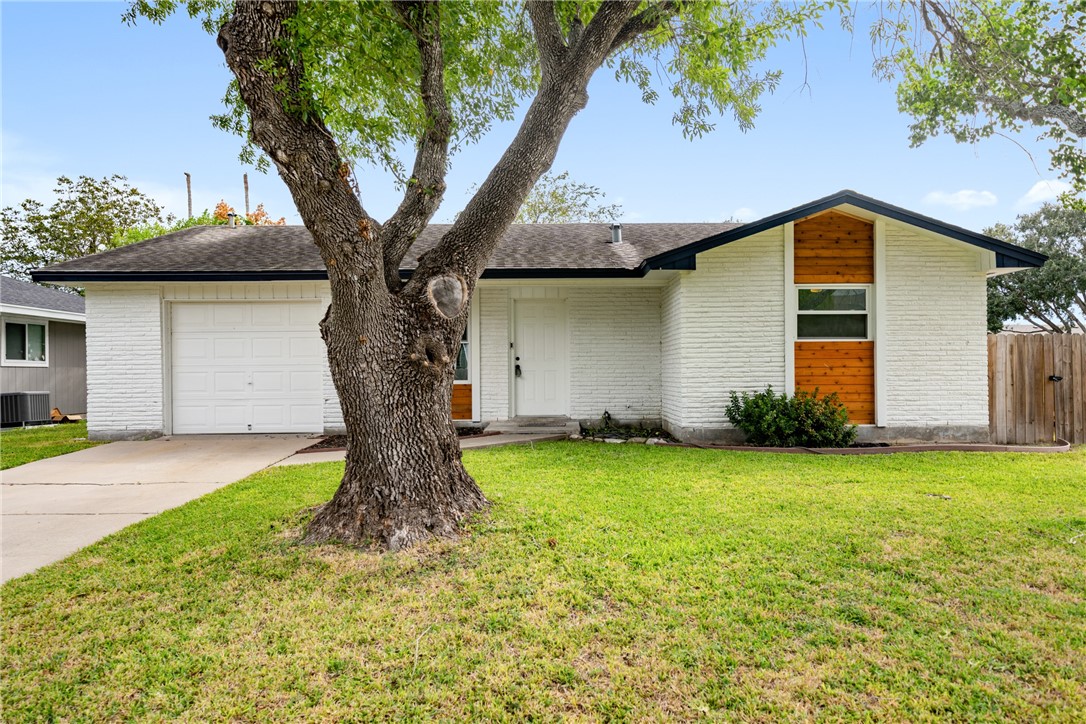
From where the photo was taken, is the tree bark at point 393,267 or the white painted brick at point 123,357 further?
the white painted brick at point 123,357

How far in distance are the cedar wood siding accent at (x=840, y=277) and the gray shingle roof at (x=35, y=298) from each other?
54.6 feet

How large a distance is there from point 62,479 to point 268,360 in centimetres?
354

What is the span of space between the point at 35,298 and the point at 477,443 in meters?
13.2

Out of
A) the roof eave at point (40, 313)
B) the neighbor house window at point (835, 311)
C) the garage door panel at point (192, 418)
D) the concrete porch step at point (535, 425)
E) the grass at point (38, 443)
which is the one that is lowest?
the grass at point (38, 443)

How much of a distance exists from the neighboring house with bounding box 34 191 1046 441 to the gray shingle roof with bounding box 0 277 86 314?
4981mm

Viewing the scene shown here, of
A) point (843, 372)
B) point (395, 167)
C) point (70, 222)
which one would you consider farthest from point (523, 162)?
A: point (70, 222)

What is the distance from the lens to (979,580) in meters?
3.14

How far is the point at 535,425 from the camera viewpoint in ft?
31.7

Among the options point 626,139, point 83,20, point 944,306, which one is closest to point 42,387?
point 83,20

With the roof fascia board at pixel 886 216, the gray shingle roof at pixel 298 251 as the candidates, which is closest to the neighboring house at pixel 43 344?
the gray shingle roof at pixel 298 251

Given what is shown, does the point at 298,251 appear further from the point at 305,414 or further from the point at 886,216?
the point at 886,216

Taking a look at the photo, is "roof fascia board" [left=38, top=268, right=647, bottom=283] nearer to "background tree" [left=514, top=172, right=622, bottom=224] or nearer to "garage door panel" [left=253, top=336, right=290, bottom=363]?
"garage door panel" [left=253, top=336, right=290, bottom=363]

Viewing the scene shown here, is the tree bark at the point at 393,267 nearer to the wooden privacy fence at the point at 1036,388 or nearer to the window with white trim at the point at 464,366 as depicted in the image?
the window with white trim at the point at 464,366

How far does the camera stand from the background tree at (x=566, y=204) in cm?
2445
